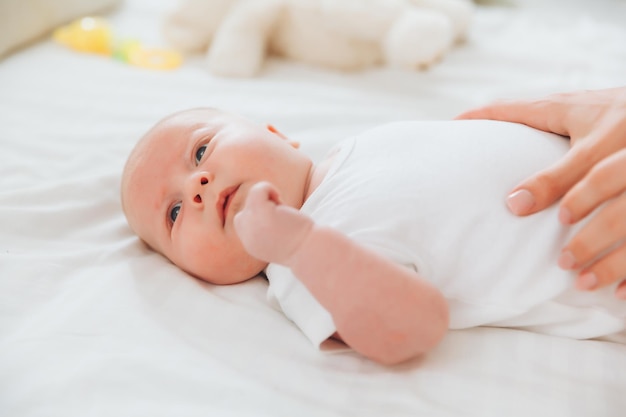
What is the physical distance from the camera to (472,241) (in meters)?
0.89

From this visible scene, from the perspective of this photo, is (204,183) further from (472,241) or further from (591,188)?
(591,188)

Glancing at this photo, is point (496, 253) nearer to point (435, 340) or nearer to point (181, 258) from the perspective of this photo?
point (435, 340)

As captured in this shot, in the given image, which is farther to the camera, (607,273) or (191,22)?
(191,22)

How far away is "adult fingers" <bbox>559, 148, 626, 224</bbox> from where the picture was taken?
818 mm

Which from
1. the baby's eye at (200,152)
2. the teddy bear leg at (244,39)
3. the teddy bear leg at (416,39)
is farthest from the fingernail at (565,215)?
the teddy bear leg at (244,39)

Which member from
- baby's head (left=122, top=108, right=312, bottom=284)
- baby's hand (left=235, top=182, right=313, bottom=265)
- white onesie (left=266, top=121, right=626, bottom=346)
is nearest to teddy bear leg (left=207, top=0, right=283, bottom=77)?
baby's head (left=122, top=108, right=312, bottom=284)

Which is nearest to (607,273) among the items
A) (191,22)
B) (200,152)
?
(200,152)

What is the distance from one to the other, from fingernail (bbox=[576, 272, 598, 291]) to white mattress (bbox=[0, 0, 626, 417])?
93mm

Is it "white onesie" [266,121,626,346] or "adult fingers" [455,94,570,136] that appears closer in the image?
"white onesie" [266,121,626,346]

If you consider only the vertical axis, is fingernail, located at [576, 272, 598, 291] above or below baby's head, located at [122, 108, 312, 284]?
above

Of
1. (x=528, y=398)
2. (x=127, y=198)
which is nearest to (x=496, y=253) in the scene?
(x=528, y=398)

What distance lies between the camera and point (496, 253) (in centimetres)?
88

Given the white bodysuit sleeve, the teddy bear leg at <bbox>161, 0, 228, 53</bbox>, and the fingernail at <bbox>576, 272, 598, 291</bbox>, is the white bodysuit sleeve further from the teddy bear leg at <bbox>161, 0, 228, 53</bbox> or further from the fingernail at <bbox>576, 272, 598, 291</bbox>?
the teddy bear leg at <bbox>161, 0, 228, 53</bbox>

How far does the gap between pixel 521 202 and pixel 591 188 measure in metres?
0.09
